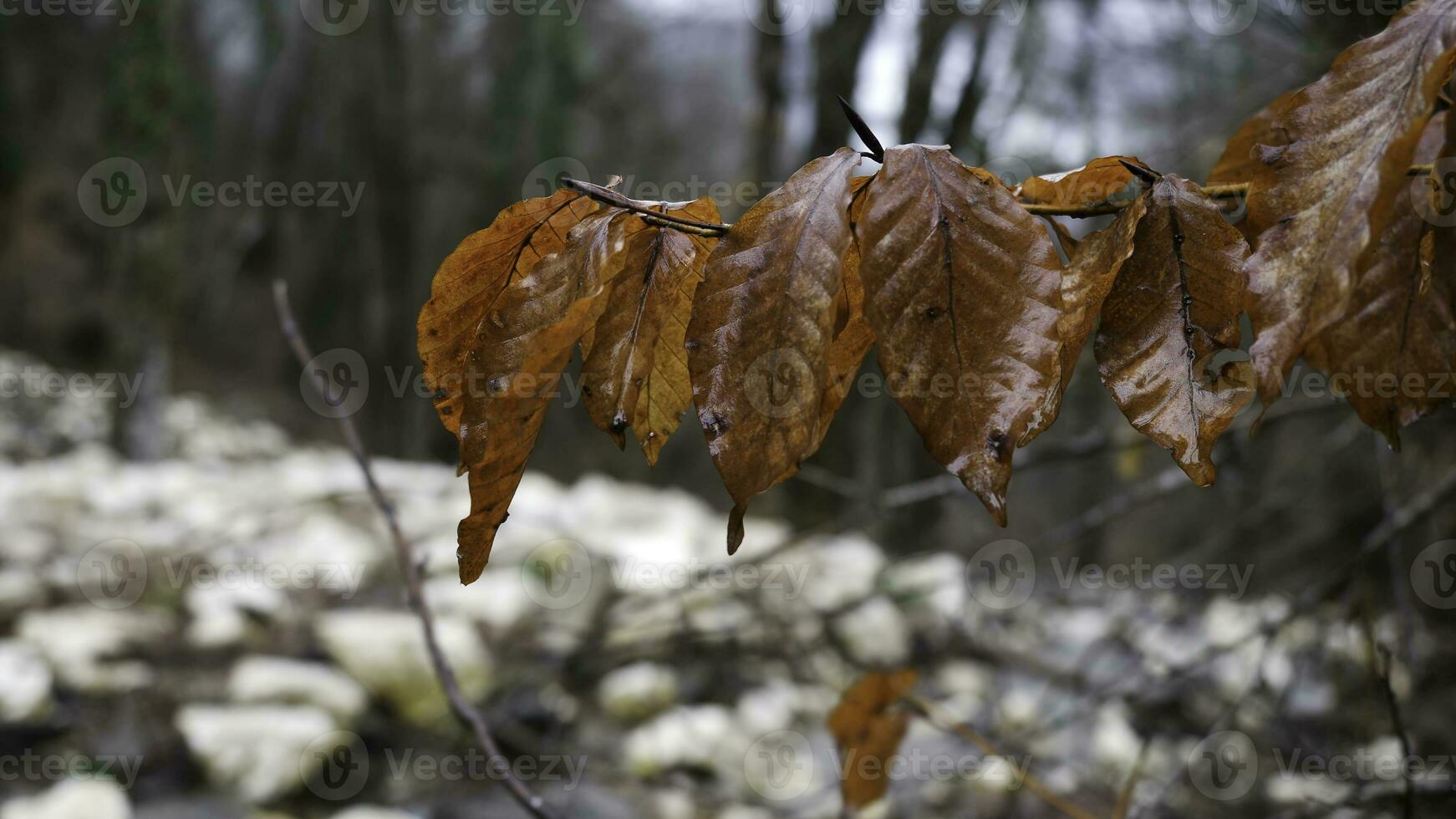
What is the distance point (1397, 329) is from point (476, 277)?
0.46 metres

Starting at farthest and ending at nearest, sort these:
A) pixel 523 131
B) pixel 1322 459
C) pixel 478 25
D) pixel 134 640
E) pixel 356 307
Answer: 1. pixel 356 307
2. pixel 478 25
3. pixel 523 131
4. pixel 1322 459
5. pixel 134 640

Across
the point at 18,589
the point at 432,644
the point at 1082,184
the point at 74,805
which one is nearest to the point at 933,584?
the point at 432,644

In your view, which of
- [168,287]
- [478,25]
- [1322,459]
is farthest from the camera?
[478,25]

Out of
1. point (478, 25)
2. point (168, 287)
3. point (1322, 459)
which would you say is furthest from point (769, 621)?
point (478, 25)

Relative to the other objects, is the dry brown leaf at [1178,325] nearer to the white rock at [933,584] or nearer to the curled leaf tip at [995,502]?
the curled leaf tip at [995,502]

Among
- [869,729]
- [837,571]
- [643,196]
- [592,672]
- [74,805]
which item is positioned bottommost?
[837,571]

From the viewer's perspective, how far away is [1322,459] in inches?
71.8

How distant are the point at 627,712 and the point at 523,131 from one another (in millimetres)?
5182

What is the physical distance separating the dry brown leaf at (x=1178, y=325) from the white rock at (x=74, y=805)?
137cm

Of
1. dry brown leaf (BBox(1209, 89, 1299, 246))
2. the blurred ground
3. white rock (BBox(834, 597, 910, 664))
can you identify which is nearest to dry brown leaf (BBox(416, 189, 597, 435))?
dry brown leaf (BBox(1209, 89, 1299, 246))

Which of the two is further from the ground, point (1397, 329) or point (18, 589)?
point (1397, 329)

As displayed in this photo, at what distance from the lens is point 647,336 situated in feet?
1.51

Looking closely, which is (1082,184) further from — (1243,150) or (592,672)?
(592,672)

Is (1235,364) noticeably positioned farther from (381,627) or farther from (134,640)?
(134,640)
